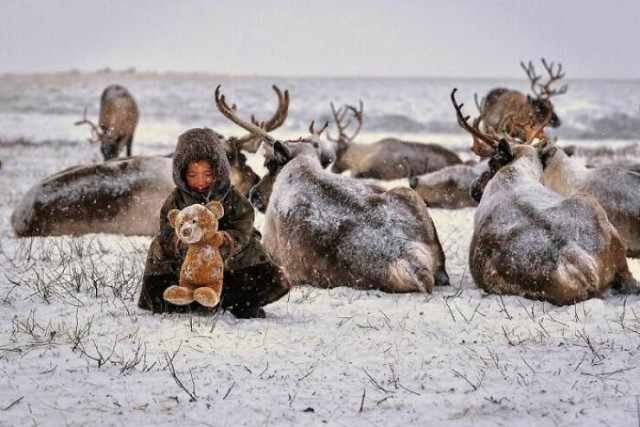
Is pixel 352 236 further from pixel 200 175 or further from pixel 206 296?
pixel 206 296

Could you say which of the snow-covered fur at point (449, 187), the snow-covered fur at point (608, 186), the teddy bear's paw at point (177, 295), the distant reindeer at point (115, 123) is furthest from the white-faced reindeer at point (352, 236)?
the distant reindeer at point (115, 123)

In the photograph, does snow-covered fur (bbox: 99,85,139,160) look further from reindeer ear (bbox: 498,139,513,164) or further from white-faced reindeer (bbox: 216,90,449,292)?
reindeer ear (bbox: 498,139,513,164)

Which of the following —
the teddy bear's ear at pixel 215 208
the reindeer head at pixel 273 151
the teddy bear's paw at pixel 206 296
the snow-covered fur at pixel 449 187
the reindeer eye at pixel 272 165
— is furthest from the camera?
the snow-covered fur at pixel 449 187

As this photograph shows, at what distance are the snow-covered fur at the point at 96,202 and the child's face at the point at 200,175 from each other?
3.80 meters

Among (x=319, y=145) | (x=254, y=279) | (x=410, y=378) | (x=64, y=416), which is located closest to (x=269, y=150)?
(x=319, y=145)

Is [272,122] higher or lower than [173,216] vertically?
higher

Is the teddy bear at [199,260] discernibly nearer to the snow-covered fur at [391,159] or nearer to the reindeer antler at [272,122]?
the reindeer antler at [272,122]

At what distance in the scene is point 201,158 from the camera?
188 inches

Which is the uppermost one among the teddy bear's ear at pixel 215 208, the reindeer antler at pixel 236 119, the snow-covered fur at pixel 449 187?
the reindeer antler at pixel 236 119

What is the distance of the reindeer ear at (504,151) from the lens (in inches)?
274

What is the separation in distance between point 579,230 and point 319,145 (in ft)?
9.18

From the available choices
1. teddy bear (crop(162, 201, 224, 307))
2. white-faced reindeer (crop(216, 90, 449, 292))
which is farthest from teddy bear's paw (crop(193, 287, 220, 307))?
white-faced reindeer (crop(216, 90, 449, 292))

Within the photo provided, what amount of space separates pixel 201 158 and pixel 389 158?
11000 mm

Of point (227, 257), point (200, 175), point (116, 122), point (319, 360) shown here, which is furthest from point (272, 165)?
point (116, 122)
